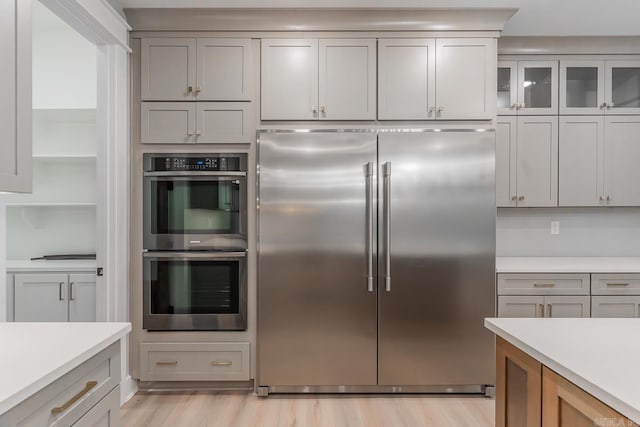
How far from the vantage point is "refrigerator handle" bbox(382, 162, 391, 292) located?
9.20ft

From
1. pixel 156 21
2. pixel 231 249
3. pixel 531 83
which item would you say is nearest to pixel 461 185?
pixel 531 83

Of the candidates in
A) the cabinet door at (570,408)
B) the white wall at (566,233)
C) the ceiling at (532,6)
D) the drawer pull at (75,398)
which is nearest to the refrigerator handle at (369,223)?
the ceiling at (532,6)

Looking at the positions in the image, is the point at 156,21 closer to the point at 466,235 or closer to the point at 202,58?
the point at 202,58

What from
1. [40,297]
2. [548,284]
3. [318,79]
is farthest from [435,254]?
[40,297]

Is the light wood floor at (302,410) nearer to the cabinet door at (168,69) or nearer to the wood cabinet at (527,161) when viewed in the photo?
the wood cabinet at (527,161)

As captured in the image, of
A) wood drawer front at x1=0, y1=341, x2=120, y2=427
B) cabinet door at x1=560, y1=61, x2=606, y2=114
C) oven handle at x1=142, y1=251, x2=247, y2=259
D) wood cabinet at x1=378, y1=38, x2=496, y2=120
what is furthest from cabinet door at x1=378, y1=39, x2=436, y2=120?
wood drawer front at x1=0, y1=341, x2=120, y2=427

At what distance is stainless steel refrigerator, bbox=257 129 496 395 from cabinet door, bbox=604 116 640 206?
114 cm

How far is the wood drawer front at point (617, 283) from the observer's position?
115 inches

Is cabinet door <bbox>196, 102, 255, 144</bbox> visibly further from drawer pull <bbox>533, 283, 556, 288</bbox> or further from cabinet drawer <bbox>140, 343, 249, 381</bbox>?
drawer pull <bbox>533, 283, 556, 288</bbox>

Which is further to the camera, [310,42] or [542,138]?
[542,138]

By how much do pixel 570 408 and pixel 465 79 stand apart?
231 cm

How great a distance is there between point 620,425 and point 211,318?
2443mm

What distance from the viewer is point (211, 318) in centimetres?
291

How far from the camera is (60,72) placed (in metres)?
3.25
